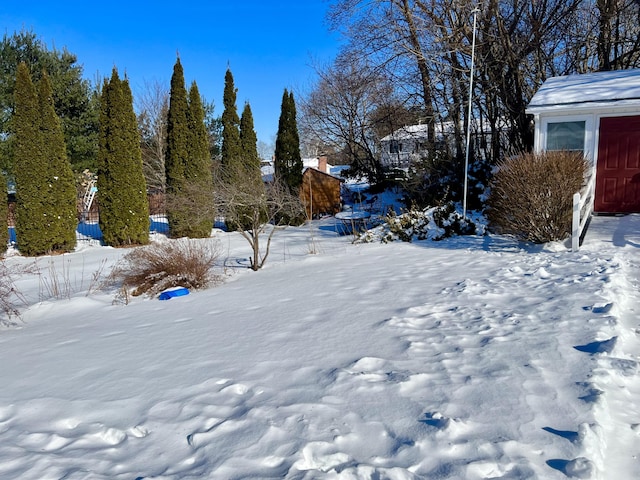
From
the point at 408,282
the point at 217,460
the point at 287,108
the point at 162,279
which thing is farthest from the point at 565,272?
the point at 287,108

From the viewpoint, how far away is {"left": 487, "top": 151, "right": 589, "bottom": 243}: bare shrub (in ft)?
23.2

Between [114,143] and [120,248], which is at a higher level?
[114,143]

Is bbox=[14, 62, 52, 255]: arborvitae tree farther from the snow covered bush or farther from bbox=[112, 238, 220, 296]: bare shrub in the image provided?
the snow covered bush

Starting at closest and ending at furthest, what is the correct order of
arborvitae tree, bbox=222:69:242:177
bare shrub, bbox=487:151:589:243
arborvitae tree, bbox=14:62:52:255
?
bare shrub, bbox=487:151:589:243 < arborvitae tree, bbox=14:62:52:255 < arborvitae tree, bbox=222:69:242:177

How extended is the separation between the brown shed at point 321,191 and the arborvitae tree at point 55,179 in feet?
29.8

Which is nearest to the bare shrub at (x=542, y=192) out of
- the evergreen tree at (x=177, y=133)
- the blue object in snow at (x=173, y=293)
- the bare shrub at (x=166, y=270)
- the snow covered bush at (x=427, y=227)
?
the snow covered bush at (x=427, y=227)

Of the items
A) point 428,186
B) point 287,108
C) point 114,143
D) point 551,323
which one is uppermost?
point 287,108

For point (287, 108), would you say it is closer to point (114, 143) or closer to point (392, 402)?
point (114, 143)

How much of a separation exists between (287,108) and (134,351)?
16128 millimetres

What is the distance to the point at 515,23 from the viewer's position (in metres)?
14.0

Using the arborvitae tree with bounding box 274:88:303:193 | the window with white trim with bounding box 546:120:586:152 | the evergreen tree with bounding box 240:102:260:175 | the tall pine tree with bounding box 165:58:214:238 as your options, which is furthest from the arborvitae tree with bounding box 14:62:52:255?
the window with white trim with bounding box 546:120:586:152

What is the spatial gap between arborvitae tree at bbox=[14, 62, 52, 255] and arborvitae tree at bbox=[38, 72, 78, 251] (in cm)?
12

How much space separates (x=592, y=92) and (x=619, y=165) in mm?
1778

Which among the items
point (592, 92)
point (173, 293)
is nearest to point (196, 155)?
point (173, 293)
